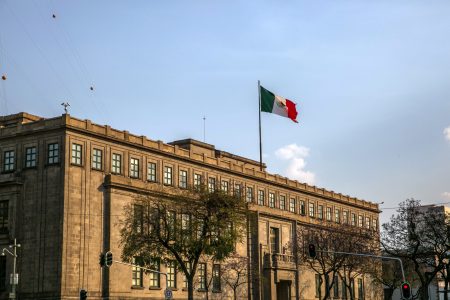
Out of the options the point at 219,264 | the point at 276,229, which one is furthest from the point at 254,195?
the point at 219,264

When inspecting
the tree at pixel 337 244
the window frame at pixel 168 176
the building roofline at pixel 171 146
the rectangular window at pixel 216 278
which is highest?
the building roofline at pixel 171 146

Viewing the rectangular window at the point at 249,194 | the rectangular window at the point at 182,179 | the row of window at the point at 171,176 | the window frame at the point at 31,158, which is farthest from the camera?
the rectangular window at the point at 249,194

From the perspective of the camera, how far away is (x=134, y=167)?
244ft

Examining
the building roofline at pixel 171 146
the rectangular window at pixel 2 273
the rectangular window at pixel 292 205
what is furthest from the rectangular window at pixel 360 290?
the rectangular window at pixel 2 273

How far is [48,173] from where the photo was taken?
67.6m

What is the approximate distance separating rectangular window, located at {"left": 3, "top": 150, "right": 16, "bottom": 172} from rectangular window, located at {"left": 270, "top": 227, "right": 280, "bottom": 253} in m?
35.9

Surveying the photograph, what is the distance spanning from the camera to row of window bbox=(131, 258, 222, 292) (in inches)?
2798

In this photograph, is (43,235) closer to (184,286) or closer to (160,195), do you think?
(160,195)

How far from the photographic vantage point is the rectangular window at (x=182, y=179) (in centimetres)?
7969

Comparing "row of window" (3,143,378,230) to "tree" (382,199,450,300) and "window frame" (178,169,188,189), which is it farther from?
"tree" (382,199,450,300)

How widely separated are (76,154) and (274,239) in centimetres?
3412

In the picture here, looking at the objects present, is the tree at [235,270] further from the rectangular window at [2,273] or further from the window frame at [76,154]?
the rectangular window at [2,273]

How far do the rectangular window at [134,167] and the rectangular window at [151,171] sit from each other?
1610mm

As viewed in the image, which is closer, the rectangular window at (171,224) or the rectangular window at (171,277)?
the rectangular window at (171,224)
